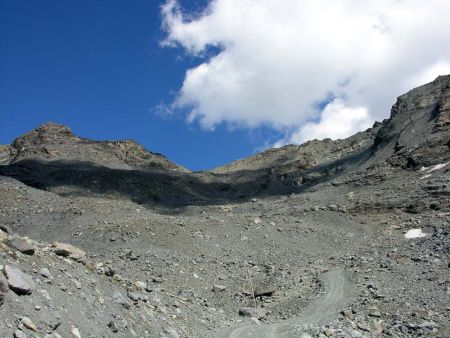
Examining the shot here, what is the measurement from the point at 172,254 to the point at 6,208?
17638 mm

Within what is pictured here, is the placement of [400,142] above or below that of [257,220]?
above

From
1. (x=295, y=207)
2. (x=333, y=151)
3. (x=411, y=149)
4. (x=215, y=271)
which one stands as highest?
(x=333, y=151)

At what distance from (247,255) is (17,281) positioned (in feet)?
72.3

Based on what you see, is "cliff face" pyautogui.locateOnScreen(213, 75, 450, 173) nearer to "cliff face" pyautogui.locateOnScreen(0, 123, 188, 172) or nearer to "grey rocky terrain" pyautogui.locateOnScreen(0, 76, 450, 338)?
"grey rocky terrain" pyautogui.locateOnScreen(0, 76, 450, 338)

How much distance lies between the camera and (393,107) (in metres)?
76.4

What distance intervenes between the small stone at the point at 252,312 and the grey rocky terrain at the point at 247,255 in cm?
6

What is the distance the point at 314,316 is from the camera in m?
22.4

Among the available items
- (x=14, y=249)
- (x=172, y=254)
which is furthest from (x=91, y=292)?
(x=172, y=254)

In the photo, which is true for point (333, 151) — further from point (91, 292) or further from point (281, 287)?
point (91, 292)

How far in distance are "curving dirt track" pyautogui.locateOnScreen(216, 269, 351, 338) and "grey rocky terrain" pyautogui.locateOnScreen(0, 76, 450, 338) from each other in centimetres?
13

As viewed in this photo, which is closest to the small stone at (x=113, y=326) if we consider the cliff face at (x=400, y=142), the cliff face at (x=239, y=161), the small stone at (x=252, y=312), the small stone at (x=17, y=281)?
the small stone at (x=17, y=281)

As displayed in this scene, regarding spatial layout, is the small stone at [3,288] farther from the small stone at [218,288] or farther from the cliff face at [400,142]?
the cliff face at [400,142]

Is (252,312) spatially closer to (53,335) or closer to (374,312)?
(374,312)

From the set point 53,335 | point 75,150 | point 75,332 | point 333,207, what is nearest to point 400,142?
point 333,207
